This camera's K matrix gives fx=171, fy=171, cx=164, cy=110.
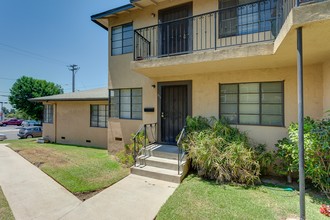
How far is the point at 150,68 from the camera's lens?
21.3 ft

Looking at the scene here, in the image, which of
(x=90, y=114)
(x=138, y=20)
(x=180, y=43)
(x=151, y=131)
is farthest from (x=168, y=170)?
(x=90, y=114)

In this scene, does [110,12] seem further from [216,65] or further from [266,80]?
[266,80]

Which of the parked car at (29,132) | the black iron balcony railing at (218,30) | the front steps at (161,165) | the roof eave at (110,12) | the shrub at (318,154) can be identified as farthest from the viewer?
the parked car at (29,132)

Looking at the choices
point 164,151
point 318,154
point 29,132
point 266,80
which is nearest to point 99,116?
point 164,151

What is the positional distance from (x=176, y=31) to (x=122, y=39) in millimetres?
2858

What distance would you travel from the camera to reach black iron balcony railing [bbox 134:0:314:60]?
18.7 feet

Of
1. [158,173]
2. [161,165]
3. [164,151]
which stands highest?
[164,151]

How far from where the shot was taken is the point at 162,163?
A: 6.07 meters

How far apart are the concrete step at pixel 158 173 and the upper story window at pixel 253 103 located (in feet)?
9.82

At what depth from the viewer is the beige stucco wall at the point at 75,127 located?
1165 centimetres

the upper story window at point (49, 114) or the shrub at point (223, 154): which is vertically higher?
the upper story window at point (49, 114)

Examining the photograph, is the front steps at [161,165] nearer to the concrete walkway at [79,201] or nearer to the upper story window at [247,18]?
the concrete walkway at [79,201]

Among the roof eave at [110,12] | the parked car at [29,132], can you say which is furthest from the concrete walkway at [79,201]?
the parked car at [29,132]

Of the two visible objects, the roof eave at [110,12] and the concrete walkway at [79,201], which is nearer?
the concrete walkway at [79,201]
